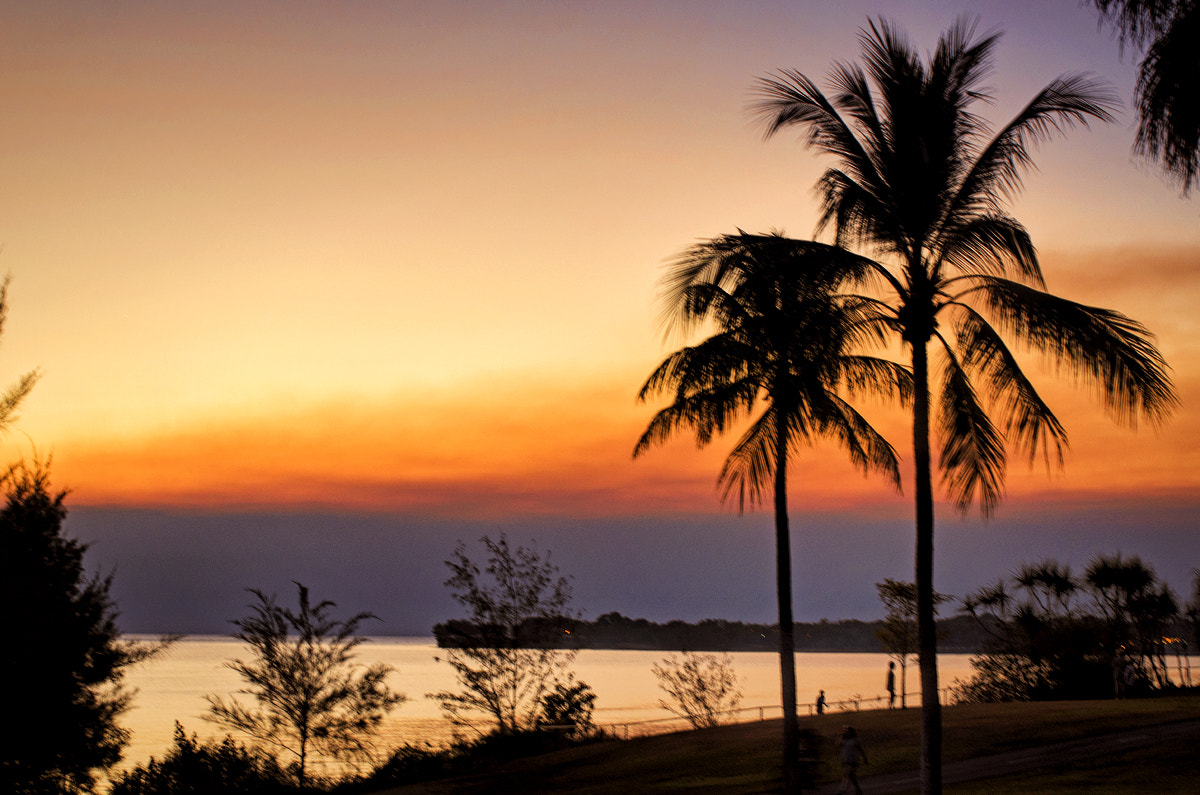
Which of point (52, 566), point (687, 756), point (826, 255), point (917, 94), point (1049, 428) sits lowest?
point (687, 756)

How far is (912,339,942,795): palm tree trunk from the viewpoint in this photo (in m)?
13.0

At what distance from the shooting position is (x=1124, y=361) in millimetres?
12422

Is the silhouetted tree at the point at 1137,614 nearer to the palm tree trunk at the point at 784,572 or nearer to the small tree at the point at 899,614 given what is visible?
the small tree at the point at 899,614

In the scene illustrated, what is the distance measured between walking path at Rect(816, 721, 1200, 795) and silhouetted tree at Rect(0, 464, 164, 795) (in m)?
16.2

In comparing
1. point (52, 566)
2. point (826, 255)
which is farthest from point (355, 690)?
point (826, 255)

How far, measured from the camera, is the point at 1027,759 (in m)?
25.6

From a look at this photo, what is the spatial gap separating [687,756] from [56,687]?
20806 mm

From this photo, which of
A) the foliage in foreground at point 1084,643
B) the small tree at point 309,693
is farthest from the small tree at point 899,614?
the small tree at point 309,693

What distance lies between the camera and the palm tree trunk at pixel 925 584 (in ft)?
42.6

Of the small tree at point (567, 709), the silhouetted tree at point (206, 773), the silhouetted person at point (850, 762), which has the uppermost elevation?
the silhouetted person at point (850, 762)

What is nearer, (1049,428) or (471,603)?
(1049,428)

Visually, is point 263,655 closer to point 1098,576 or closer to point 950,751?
point 950,751

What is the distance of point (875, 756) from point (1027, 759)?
4.31 metres

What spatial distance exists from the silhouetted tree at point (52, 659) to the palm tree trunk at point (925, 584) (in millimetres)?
13458
